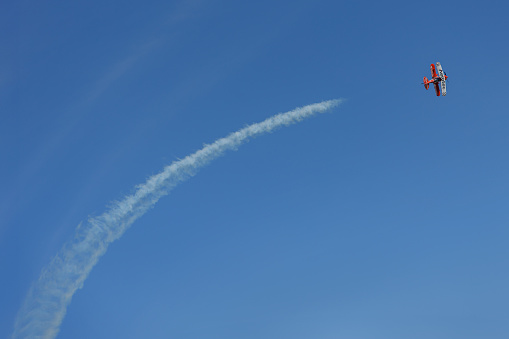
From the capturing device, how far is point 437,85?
388 feet
